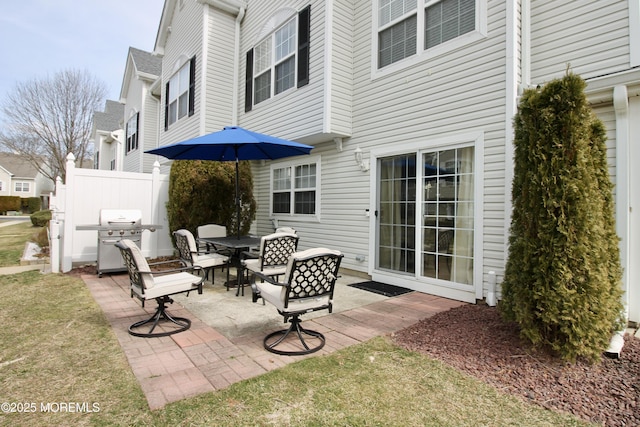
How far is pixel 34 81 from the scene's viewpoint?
22.3 meters

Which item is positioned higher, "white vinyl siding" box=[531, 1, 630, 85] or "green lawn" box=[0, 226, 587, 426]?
"white vinyl siding" box=[531, 1, 630, 85]

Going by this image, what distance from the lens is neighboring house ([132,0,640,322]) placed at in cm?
405

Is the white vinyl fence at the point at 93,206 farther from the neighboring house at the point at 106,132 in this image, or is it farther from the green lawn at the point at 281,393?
the neighboring house at the point at 106,132

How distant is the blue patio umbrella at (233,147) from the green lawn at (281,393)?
2944 millimetres

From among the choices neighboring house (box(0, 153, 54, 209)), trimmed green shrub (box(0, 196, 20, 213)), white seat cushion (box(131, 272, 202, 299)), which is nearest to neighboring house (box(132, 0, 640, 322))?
white seat cushion (box(131, 272, 202, 299))

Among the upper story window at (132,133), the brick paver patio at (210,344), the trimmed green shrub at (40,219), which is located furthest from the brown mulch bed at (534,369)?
the trimmed green shrub at (40,219)

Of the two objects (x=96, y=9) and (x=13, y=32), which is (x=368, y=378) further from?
(x=13, y=32)

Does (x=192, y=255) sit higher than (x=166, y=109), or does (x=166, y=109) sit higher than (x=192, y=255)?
(x=166, y=109)

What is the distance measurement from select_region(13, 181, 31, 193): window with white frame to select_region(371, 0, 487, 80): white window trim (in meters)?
47.6

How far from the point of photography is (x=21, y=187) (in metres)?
39.3

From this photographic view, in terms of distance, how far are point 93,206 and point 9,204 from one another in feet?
114

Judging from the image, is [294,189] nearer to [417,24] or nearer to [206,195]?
[206,195]

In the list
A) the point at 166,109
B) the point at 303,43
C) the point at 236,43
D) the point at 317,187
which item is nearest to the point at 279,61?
the point at 303,43

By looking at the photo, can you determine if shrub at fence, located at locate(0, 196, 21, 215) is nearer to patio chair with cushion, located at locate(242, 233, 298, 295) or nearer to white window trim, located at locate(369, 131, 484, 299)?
patio chair with cushion, located at locate(242, 233, 298, 295)
